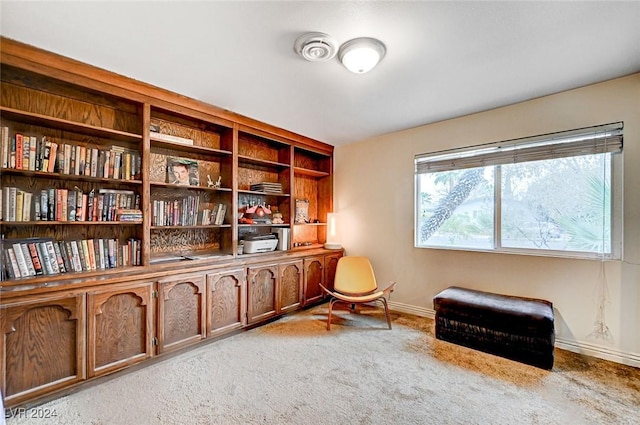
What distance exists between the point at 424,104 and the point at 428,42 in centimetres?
106

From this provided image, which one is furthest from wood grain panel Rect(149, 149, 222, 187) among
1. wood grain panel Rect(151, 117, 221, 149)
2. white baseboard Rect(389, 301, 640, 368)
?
white baseboard Rect(389, 301, 640, 368)

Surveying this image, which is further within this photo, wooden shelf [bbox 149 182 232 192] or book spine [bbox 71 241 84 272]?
wooden shelf [bbox 149 182 232 192]

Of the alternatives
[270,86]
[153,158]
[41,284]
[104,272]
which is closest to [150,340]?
[104,272]

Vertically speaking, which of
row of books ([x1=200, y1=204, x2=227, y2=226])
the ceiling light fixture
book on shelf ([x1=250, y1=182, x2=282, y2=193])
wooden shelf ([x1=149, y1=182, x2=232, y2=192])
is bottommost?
row of books ([x1=200, y1=204, x2=227, y2=226])

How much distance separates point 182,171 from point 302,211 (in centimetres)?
176

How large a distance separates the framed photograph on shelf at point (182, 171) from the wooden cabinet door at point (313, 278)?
163 centimetres

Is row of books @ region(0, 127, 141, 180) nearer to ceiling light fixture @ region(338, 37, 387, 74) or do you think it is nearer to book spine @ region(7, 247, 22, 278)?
book spine @ region(7, 247, 22, 278)

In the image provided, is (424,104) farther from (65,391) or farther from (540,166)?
(65,391)

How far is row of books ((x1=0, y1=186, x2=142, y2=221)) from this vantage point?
1883 mm

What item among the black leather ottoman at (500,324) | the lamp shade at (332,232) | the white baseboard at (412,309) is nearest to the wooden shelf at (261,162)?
the lamp shade at (332,232)

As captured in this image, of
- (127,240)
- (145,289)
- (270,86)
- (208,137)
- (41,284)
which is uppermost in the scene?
(270,86)

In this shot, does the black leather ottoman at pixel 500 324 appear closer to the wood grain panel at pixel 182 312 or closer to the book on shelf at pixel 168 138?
the wood grain panel at pixel 182 312

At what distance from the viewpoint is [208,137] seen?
3150 millimetres

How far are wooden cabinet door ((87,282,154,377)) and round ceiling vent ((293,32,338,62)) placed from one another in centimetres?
211
